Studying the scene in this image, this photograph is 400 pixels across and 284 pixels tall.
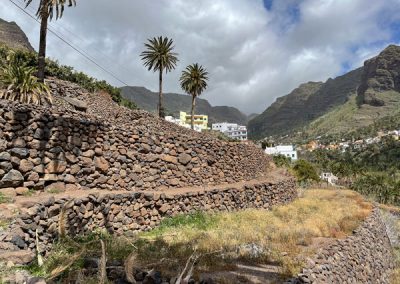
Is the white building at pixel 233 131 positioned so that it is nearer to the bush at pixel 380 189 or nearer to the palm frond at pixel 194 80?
the bush at pixel 380 189

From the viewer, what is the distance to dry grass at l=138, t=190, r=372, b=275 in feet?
33.0

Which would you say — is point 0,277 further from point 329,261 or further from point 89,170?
point 329,261

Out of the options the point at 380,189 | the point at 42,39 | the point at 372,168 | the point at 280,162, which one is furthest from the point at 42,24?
the point at 372,168

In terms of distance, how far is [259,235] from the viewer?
12758 mm

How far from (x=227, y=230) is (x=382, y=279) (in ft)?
29.9

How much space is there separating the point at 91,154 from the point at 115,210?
2154mm

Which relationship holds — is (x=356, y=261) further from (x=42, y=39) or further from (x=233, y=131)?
(x=233, y=131)

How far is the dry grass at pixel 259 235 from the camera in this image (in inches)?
396

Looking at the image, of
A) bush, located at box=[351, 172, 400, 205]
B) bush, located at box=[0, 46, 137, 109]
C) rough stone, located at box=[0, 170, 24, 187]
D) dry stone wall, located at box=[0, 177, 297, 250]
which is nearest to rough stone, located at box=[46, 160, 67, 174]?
rough stone, located at box=[0, 170, 24, 187]

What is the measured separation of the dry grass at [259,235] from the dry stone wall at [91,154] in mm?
2355

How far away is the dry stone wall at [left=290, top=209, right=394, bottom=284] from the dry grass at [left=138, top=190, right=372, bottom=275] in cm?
40

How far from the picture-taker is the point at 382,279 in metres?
16.9

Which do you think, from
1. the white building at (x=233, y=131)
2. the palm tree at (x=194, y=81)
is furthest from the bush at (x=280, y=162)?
the white building at (x=233, y=131)

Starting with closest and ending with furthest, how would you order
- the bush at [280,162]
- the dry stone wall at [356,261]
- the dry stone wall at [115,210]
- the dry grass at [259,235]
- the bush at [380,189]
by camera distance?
the dry stone wall at [115,210] < the dry grass at [259,235] < the dry stone wall at [356,261] < the bush at [280,162] < the bush at [380,189]
